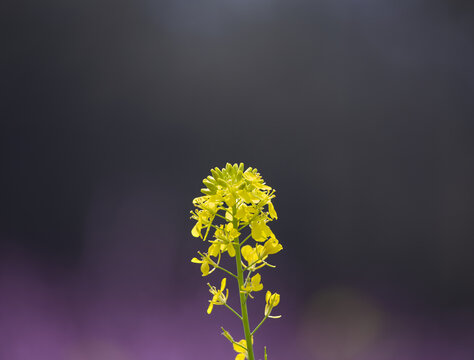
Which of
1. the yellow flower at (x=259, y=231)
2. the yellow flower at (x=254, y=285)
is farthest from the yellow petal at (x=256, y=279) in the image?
the yellow flower at (x=259, y=231)

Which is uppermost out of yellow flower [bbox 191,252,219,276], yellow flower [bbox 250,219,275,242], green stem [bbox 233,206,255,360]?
yellow flower [bbox 250,219,275,242]

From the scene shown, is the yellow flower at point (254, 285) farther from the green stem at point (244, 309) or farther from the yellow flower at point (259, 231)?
the yellow flower at point (259, 231)

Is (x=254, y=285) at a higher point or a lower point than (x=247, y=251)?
lower

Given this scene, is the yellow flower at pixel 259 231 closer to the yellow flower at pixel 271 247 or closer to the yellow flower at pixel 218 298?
the yellow flower at pixel 271 247

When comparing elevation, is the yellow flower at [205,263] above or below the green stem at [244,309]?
above

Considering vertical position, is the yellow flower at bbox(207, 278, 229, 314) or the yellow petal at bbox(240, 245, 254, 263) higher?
the yellow petal at bbox(240, 245, 254, 263)

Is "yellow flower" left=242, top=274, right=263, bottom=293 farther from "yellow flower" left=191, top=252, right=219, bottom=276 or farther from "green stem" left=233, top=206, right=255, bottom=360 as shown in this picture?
"yellow flower" left=191, top=252, right=219, bottom=276

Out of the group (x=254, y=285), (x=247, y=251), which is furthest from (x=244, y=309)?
(x=247, y=251)

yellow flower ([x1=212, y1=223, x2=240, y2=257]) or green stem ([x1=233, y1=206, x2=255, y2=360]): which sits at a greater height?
yellow flower ([x1=212, y1=223, x2=240, y2=257])

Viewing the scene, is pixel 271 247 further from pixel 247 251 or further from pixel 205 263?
pixel 205 263

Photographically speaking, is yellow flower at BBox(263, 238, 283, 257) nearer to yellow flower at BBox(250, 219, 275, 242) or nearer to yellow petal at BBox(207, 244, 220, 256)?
yellow flower at BBox(250, 219, 275, 242)

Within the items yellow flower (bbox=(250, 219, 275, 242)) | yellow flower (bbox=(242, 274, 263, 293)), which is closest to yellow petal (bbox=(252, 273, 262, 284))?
yellow flower (bbox=(242, 274, 263, 293))

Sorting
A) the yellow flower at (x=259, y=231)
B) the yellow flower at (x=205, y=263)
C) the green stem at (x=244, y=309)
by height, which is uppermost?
the yellow flower at (x=259, y=231)
